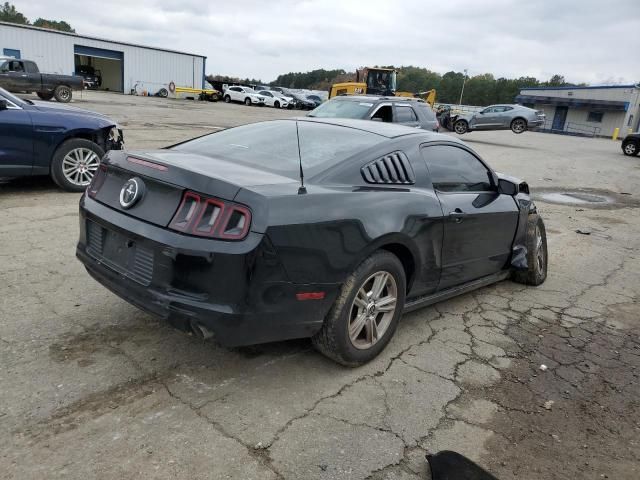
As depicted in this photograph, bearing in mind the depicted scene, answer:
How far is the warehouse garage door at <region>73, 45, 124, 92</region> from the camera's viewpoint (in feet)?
158

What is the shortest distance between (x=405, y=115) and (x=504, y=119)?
57.3 ft

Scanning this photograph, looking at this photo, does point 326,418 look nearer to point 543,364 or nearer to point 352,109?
point 543,364

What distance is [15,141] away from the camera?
6.51 meters

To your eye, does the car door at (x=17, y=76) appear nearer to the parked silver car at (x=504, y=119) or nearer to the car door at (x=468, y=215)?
the parked silver car at (x=504, y=119)

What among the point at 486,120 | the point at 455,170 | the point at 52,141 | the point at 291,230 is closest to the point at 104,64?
the point at 486,120

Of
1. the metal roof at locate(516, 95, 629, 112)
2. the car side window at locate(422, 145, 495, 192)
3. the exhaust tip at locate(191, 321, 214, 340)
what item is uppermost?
the metal roof at locate(516, 95, 629, 112)

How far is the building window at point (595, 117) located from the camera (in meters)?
53.5

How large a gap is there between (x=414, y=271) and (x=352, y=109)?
831 centimetres

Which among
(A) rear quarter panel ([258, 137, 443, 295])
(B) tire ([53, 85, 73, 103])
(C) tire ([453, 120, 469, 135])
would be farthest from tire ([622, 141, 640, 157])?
(B) tire ([53, 85, 73, 103])

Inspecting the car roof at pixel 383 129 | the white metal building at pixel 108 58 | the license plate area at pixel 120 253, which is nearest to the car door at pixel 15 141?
the license plate area at pixel 120 253

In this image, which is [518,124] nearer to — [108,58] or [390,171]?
[390,171]

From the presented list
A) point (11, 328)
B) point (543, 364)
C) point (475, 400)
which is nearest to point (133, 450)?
point (11, 328)

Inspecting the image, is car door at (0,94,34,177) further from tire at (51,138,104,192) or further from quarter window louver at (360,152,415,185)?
quarter window louver at (360,152,415,185)

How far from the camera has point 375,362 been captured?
347 cm
